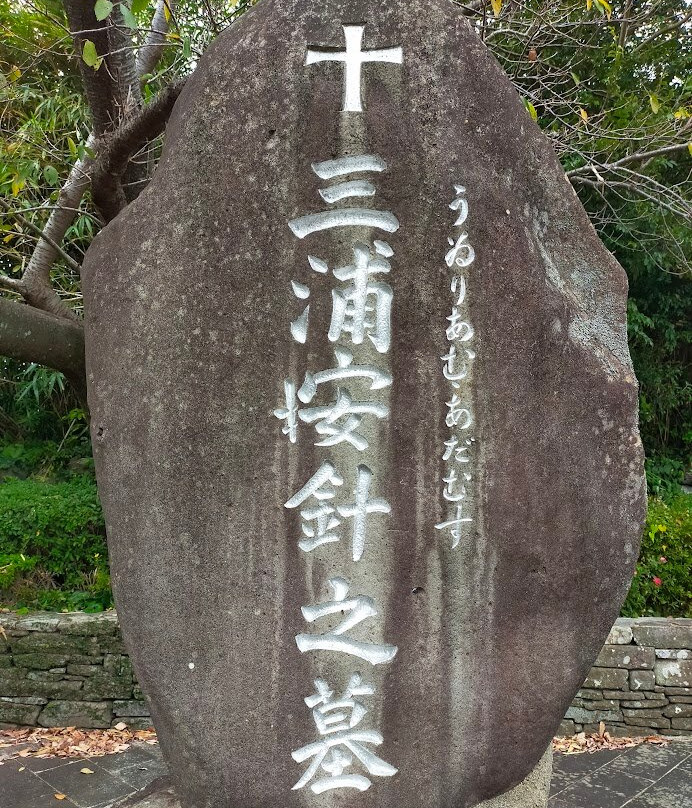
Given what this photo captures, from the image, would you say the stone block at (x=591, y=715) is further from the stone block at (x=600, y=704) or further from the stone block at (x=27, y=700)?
the stone block at (x=27, y=700)

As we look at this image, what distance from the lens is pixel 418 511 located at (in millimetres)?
2273

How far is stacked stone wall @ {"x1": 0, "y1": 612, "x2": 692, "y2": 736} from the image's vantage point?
4484mm

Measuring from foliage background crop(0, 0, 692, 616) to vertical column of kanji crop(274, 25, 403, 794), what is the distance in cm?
124

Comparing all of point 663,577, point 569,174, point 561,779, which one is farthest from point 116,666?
point 569,174

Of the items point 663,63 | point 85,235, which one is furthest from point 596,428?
point 663,63

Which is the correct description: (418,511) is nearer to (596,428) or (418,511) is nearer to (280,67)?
(596,428)

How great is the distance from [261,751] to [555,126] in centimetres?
593

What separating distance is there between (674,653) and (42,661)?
4.21 metres

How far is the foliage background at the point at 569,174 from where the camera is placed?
4770mm

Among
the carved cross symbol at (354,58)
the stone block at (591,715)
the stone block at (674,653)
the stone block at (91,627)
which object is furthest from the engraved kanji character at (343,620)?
the stone block at (674,653)

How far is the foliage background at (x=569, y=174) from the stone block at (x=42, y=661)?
16.4 inches

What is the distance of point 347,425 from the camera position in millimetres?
2254

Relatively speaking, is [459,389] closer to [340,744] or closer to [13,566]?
[340,744]

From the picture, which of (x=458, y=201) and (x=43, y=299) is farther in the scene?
(x=43, y=299)
